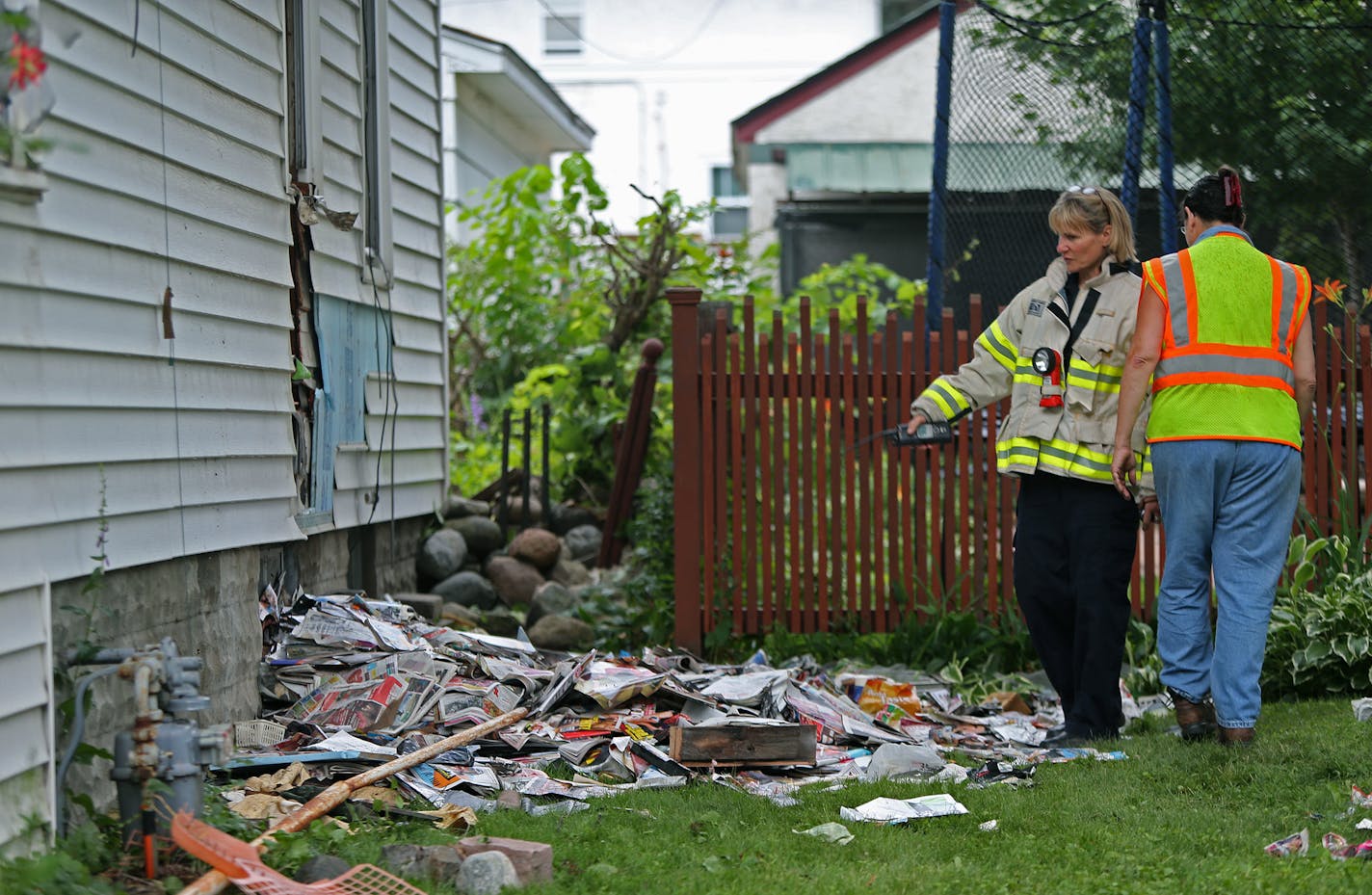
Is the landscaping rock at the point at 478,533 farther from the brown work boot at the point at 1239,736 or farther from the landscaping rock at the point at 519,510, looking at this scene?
the brown work boot at the point at 1239,736

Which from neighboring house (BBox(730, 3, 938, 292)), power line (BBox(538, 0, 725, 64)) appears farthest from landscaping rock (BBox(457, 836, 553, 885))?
power line (BBox(538, 0, 725, 64))

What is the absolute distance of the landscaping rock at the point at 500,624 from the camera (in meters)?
8.14

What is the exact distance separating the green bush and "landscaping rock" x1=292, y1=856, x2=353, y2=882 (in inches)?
167

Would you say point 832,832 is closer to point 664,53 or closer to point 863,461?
point 863,461

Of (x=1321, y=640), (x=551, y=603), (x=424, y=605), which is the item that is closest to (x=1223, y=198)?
(x=1321, y=640)

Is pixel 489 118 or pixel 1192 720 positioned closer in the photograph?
pixel 1192 720

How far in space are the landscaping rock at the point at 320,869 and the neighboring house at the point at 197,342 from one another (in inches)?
26.1

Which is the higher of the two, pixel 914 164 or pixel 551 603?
pixel 914 164

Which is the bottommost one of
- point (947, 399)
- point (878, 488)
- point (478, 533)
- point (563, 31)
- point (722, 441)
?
point (478, 533)

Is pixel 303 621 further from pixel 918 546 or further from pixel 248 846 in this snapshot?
pixel 918 546

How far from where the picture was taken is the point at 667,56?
Result: 98.7 ft

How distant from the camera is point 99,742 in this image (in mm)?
4219

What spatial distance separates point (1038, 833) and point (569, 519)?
672cm

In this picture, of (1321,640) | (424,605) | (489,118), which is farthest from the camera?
(489,118)
